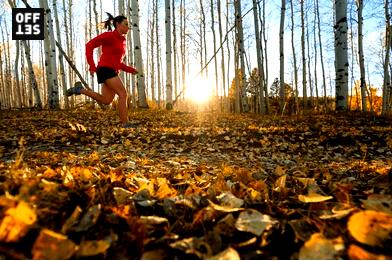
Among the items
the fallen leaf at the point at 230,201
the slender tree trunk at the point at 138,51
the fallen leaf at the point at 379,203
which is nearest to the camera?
the fallen leaf at the point at 379,203

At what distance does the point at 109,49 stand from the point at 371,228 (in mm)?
4828

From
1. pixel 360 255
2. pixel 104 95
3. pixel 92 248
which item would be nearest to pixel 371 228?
pixel 360 255

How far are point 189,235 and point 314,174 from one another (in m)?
1.43

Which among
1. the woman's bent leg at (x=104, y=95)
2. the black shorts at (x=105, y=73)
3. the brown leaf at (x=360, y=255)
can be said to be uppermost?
the black shorts at (x=105, y=73)

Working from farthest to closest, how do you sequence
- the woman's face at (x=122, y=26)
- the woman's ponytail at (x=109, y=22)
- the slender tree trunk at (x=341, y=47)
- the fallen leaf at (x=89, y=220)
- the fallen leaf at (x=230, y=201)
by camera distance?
the slender tree trunk at (x=341, y=47) → the woman's ponytail at (x=109, y=22) → the woman's face at (x=122, y=26) → the fallen leaf at (x=230, y=201) → the fallen leaf at (x=89, y=220)

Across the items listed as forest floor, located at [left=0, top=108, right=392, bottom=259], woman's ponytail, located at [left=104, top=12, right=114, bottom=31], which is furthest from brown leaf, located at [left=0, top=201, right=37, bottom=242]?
woman's ponytail, located at [left=104, top=12, right=114, bottom=31]

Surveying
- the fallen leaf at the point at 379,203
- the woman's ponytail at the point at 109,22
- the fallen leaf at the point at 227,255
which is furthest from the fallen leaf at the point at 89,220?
the woman's ponytail at the point at 109,22

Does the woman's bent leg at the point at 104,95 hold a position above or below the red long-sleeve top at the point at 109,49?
below

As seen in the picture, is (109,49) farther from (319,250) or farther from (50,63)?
(50,63)

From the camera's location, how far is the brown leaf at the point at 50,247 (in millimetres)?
852

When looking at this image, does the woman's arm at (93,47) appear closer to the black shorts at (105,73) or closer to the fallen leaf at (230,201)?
the black shorts at (105,73)

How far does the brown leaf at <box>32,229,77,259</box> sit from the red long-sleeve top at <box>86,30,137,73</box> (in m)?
4.51

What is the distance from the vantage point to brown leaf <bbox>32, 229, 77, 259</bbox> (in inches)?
33.5

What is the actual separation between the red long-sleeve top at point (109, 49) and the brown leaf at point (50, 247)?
4.51 m
